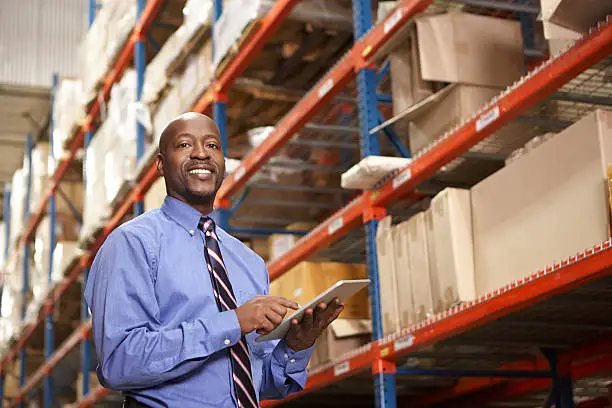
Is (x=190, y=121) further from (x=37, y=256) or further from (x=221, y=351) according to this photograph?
(x=37, y=256)

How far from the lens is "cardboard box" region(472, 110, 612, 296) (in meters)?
3.27

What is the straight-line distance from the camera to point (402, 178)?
4.55 meters

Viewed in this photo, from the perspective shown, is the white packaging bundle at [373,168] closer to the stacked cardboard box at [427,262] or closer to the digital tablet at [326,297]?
the stacked cardboard box at [427,262]

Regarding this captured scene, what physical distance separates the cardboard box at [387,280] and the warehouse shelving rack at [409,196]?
68 millimetres

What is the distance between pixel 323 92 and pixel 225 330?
11.1 feet

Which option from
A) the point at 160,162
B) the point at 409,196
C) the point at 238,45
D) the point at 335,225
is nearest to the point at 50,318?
the point at 238,45

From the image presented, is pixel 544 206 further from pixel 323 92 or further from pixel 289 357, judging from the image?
pixel 323 92

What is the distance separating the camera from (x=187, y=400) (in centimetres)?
202

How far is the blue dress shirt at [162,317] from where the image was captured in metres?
1.97

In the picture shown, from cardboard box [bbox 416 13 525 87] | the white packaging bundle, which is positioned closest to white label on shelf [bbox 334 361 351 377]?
the white packaging bundle

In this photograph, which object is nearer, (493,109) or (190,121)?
(190,121)

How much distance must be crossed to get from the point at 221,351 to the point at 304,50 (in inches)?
184

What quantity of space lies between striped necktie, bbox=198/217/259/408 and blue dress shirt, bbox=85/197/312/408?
15 millimetres

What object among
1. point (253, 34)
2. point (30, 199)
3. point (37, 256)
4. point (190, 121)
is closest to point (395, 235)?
point (253, 34)
